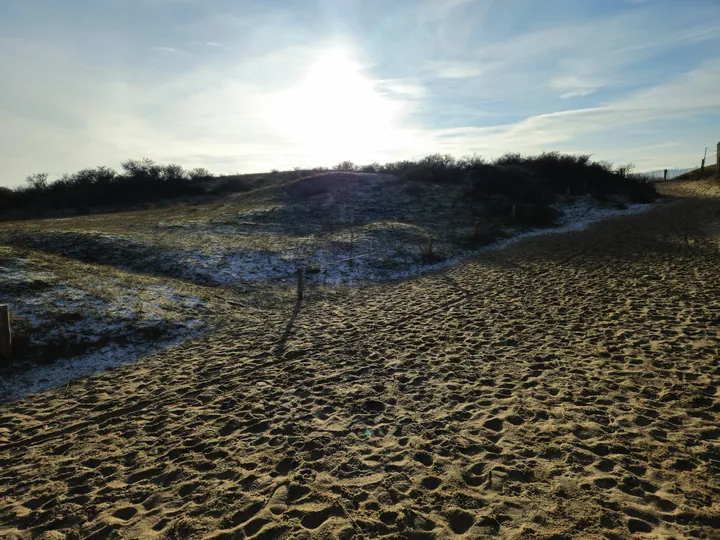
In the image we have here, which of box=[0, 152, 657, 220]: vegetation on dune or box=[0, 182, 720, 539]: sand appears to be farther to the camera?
box=[0, 152, 657, 220]: vegetation on dune

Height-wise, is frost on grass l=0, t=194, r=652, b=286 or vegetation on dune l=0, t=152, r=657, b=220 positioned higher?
vegetation on dune l=0, t=152, r=657, b=220

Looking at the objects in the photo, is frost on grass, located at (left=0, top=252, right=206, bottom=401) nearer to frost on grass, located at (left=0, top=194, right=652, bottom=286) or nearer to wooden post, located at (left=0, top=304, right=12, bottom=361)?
wooden post, located at (left=0, top=304, right=12, bottom=361)

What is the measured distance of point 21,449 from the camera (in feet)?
17.4

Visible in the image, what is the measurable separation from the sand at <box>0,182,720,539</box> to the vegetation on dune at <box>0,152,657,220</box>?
2086cm

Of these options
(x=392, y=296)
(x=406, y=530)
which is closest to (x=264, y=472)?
(x=406, y=530)

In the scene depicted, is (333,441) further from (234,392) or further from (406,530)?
(234,392)

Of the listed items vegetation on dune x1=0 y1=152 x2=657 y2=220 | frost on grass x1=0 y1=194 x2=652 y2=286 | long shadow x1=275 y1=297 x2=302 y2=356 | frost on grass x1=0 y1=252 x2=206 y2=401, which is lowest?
long shadow x1=275 y1=297 x2=302 y2=356

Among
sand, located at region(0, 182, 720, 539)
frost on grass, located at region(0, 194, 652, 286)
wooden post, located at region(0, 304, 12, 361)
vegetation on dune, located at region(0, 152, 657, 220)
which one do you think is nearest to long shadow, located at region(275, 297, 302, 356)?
sand, located at region(0, 182, 720, 539)

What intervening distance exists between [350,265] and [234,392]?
1072 cm

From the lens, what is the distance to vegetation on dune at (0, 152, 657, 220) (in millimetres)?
30156

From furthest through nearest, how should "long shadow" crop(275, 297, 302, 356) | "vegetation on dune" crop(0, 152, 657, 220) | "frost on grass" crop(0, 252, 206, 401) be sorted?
1. "vegetation on dune" crop(0, 152, 657, 220)
2. "long shadow" crop(275, 297, 302, 356)
3. "frost on grass" crop(0, 252, 206, 401)

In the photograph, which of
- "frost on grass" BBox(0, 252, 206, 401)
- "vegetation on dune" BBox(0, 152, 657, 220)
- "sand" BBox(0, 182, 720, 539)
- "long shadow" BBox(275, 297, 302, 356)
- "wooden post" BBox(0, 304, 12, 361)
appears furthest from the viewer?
"vegetation on dune" BBox(0, 152, 657, 220)

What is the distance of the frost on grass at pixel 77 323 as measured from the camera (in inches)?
300

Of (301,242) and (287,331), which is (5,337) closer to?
(287,331)
